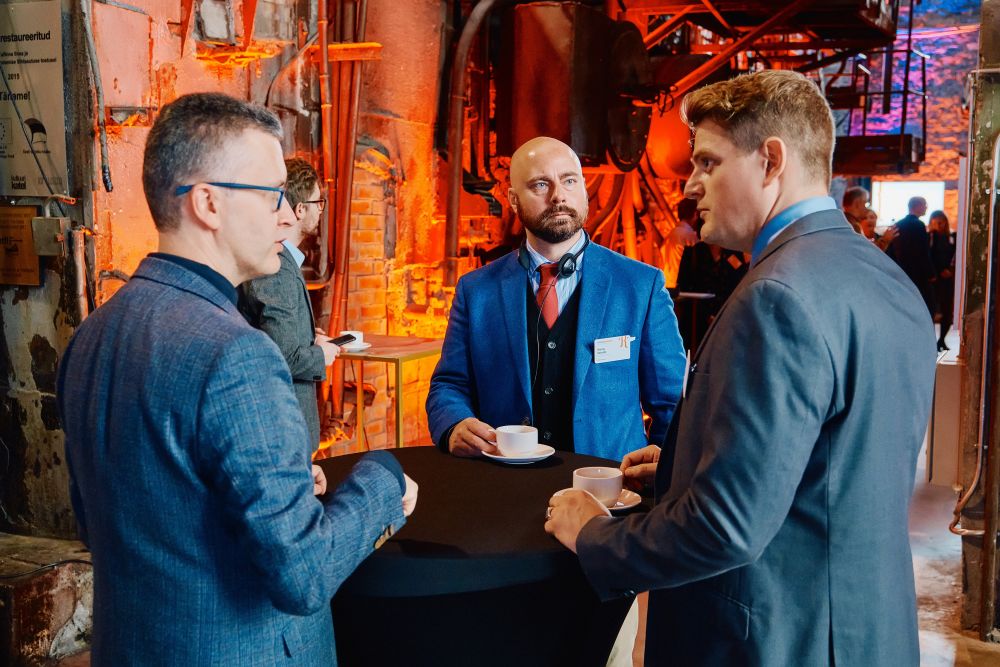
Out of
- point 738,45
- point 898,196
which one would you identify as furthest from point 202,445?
point 898,196

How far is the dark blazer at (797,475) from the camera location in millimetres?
1335

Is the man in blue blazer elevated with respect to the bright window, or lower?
lower

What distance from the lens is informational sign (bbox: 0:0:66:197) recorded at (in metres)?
3.42

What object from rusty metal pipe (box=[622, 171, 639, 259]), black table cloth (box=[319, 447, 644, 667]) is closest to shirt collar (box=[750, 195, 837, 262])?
black table cloth (box=[319, 447, 644, 667])

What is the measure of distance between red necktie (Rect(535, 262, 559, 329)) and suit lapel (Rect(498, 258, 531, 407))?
0.17 ft

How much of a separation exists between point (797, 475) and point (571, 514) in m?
0.48

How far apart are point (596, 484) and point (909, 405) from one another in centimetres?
65

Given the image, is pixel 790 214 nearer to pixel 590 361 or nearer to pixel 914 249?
pixel 590 361

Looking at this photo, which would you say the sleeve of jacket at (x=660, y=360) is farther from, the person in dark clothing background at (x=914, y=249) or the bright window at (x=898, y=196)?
the bright window at (x=898, y=196)

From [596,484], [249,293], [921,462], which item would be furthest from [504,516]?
[921,462]

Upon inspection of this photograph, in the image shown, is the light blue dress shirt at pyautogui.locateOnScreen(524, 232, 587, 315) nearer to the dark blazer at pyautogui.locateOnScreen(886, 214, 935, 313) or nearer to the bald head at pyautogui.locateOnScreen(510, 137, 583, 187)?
the bald head at pyautogui.locateOnScreen(510, 137, 583, 187)

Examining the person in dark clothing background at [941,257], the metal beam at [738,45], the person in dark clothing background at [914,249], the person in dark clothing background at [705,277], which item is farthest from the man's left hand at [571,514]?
the person in dark clothing background at [941,257]

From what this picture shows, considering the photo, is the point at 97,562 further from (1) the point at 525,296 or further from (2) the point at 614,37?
(2) the point at 614,37

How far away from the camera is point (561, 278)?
2748 mm
